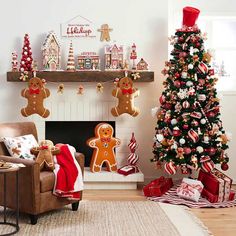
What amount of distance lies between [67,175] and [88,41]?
2.06 m

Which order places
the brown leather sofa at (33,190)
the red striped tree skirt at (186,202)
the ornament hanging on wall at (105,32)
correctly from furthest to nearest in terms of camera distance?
the ornament hanging on wall at (105,32) → the red striped tree skirt at (186,202) → the brown leather sofa at (33,190)

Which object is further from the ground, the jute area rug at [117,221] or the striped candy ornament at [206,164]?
the striped candy ornament at [206,164]

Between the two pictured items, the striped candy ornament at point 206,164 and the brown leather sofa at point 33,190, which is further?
the striped candy ornament at point 206,164

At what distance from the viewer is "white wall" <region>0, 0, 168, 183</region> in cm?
607

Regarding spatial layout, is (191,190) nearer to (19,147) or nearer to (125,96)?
(125,96)

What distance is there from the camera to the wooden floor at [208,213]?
4363 millimetres

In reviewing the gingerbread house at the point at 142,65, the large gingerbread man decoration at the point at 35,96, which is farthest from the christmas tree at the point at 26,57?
the gingerbread house at the point at 142,65

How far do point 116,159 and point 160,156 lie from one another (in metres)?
0.86

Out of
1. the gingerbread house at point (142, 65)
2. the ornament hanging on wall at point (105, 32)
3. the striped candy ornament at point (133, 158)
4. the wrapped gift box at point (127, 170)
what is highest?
the ornament hanging on wall at point (105, 32)

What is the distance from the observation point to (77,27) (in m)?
6.07

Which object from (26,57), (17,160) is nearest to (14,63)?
(26,57)

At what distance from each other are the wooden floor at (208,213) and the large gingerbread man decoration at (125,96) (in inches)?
35.7

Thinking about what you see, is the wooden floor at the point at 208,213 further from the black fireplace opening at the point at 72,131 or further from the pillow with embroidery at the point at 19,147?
the pillow with embroidery at the point at 19,147

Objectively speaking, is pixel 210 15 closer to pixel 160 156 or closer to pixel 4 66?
pixel 160 156
